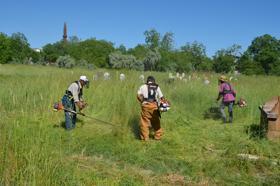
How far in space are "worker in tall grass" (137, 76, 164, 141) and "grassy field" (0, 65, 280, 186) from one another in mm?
269

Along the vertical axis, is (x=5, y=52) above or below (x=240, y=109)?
above

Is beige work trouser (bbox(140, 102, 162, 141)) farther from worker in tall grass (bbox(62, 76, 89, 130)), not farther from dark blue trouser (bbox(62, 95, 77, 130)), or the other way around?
dark blue trouser (bbox(62, 95, 77, 130))

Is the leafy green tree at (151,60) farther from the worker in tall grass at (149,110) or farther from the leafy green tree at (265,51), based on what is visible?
the worker in tall grass at (149,110)

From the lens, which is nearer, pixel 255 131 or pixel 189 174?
pixel 189 174

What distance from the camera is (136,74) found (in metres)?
16.0

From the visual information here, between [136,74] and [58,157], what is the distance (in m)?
11.4

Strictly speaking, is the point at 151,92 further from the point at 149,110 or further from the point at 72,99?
the point at 72,99

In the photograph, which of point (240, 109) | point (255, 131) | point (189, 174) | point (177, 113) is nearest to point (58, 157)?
point (189, 174)

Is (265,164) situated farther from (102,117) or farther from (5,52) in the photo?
(5,52)

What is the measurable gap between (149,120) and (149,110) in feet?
0.82

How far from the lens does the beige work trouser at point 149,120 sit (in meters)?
9.27

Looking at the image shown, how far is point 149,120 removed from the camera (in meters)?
9.43

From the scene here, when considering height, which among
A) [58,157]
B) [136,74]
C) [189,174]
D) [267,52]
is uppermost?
[267,52]

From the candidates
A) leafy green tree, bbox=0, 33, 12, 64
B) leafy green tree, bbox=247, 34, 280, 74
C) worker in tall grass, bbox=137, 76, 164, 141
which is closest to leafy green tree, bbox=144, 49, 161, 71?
leafy green tree, bbox=0, 33, 12, 64
